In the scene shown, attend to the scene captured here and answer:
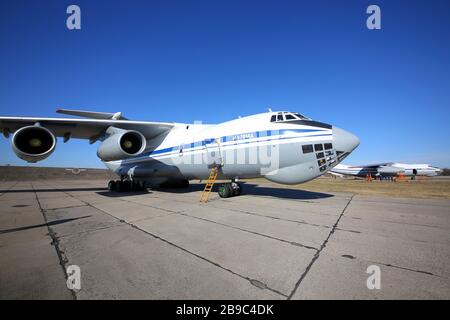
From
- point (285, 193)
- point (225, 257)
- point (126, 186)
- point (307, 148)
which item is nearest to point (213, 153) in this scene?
point (307, 148)

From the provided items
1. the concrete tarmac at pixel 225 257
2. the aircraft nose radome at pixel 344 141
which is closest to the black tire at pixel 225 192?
the concrete tarmac at pixel 225 257

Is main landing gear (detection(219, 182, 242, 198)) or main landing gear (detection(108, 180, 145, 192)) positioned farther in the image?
main landing gear (detection(108, 180, 145, 192))

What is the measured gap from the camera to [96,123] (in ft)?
33.4

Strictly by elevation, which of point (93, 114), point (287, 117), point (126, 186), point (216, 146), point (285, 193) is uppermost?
point (93, 114)

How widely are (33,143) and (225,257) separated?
375 inches

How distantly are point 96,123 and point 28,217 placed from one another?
5705 mm

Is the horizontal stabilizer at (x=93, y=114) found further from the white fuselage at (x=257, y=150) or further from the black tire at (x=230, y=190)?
the black tire at (x=230, y=190)

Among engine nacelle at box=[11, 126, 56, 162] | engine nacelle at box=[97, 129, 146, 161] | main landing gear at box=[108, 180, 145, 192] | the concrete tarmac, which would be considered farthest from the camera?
main landing gear at box=[108, 180, 145, 192]

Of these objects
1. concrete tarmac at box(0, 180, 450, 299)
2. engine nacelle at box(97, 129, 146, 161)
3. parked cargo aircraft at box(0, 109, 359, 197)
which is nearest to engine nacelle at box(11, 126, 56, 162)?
parked cargo aircraft at box(0, 109, 359, 197)

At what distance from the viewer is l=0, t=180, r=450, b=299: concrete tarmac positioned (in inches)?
86.0

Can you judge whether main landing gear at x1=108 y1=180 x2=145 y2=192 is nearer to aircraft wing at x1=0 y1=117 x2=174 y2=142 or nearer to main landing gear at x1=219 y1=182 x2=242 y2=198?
aircraft wing at x1=0 y1=117 x2=174 y2=142

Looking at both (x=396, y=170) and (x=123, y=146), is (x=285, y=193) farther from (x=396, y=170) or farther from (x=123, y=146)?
(x=396, y=170)

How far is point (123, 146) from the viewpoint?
9789 mm
